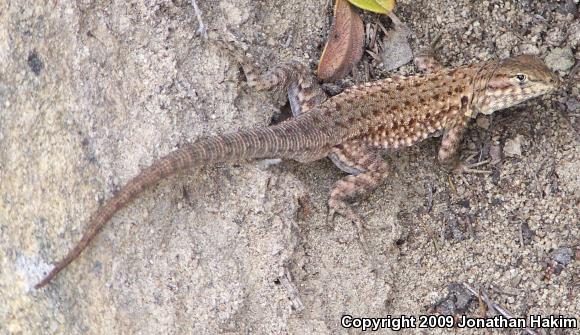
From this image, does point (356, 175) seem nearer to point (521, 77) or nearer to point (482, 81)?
point (482, 81)

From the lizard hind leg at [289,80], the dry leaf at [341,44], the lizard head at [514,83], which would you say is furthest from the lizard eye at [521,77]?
the lizard hind leg at [289,80]

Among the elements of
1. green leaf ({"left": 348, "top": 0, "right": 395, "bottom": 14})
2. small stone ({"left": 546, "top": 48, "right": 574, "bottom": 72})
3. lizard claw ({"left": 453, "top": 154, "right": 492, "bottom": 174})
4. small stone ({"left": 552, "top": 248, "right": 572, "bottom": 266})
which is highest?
green leaf ({"left": 348, "top": 0, "right": 395, "bottom": 14})

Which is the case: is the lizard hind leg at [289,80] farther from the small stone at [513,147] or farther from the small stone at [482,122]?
the small stone at [513,147]

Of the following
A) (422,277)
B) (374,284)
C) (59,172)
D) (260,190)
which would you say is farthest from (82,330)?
(422,277)

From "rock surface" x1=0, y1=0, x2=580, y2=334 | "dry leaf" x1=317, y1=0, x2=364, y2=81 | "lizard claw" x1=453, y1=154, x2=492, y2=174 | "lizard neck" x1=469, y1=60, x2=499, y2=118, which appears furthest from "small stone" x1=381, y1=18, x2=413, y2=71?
"lizard claw" x1=453, y1=154, x2=492, y2=174

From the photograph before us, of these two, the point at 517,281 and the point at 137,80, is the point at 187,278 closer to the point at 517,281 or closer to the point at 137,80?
the point at 137,80

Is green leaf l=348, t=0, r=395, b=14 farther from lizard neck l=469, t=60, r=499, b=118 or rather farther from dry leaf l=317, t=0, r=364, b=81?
lizard neck l=469, t=60, r=499, b=118

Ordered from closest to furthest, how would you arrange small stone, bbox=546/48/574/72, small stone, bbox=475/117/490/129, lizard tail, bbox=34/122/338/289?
lizard tail, bbox=34/122/338/289 < small stone, bbox=546/48/574/72 < small stone, bbox=475/117/490/129

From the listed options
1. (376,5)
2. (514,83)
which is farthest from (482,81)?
(376,5)
